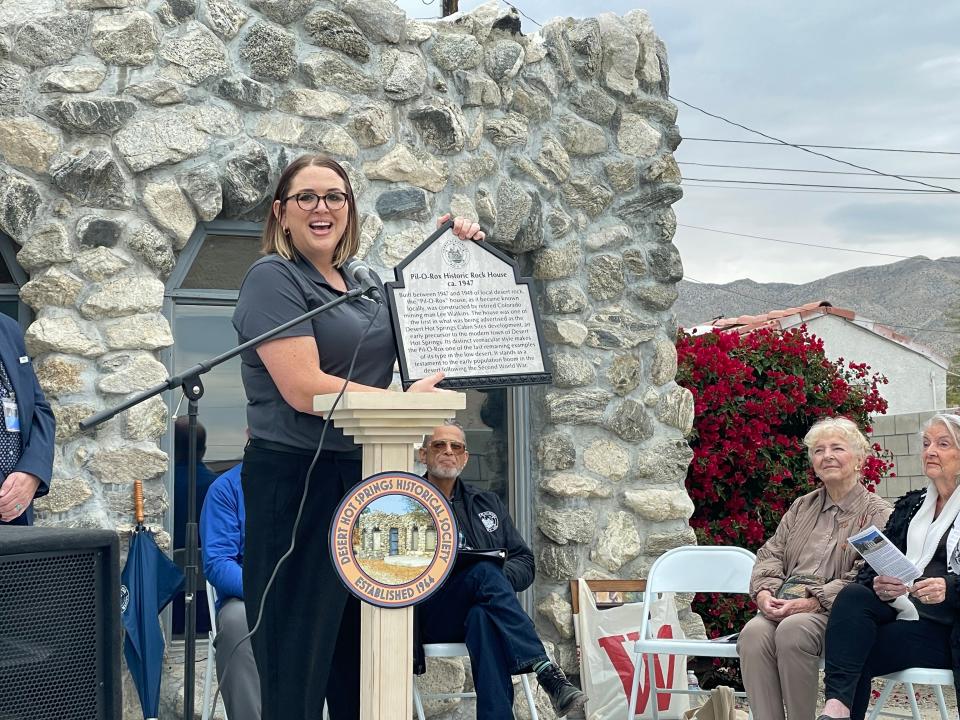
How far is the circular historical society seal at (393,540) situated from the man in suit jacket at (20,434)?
1366 millimetres

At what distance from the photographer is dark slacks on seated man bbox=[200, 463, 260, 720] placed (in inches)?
151

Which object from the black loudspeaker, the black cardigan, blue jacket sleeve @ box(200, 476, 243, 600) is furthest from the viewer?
blue jacket sleeve @ box(200, 476, 243, 600)

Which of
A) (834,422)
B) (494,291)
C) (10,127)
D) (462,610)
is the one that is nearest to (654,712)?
(462,610)

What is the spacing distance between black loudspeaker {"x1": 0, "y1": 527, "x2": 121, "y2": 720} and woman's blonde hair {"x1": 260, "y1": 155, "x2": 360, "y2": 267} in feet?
2.56

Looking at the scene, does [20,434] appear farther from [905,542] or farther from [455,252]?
[905,542]

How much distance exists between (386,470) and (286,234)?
0.59 meters

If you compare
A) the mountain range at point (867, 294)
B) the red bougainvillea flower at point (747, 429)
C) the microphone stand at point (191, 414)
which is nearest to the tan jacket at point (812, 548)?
the red bougainvillea flower at point (747, 429)

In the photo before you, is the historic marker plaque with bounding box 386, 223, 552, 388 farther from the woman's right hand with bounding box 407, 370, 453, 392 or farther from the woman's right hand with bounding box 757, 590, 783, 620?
the woman's right hand with bounding box 757, 590, 783, 620

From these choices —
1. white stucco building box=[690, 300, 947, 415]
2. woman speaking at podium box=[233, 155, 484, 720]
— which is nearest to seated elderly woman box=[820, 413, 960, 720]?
woman speaking at podium box=[233, 155, 484, 720]

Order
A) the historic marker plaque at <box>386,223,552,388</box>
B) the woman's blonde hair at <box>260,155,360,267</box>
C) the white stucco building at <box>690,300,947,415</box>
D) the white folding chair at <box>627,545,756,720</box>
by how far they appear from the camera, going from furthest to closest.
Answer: the white stucco building at <box>690,300,947,415</box>, the white folding chair at <box>627,545,756,720</box>, the historic marker plaque at <box>386,223,552,388</box>, the woman's blonde hair at <box>260,155,360,267</box>

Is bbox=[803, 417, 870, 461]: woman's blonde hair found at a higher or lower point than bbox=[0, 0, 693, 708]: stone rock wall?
lower

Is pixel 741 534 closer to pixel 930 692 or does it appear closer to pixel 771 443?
pixel 771 443

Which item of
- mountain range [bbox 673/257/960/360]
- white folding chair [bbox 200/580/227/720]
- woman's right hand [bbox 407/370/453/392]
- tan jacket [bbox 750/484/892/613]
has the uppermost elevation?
mountain range [bbox 673/257/960/360]

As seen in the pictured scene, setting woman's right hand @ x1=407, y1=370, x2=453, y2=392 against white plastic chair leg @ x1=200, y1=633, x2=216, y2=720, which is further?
white plastic chair leg @ x1=200, y1=633, x2=216, y2=720
